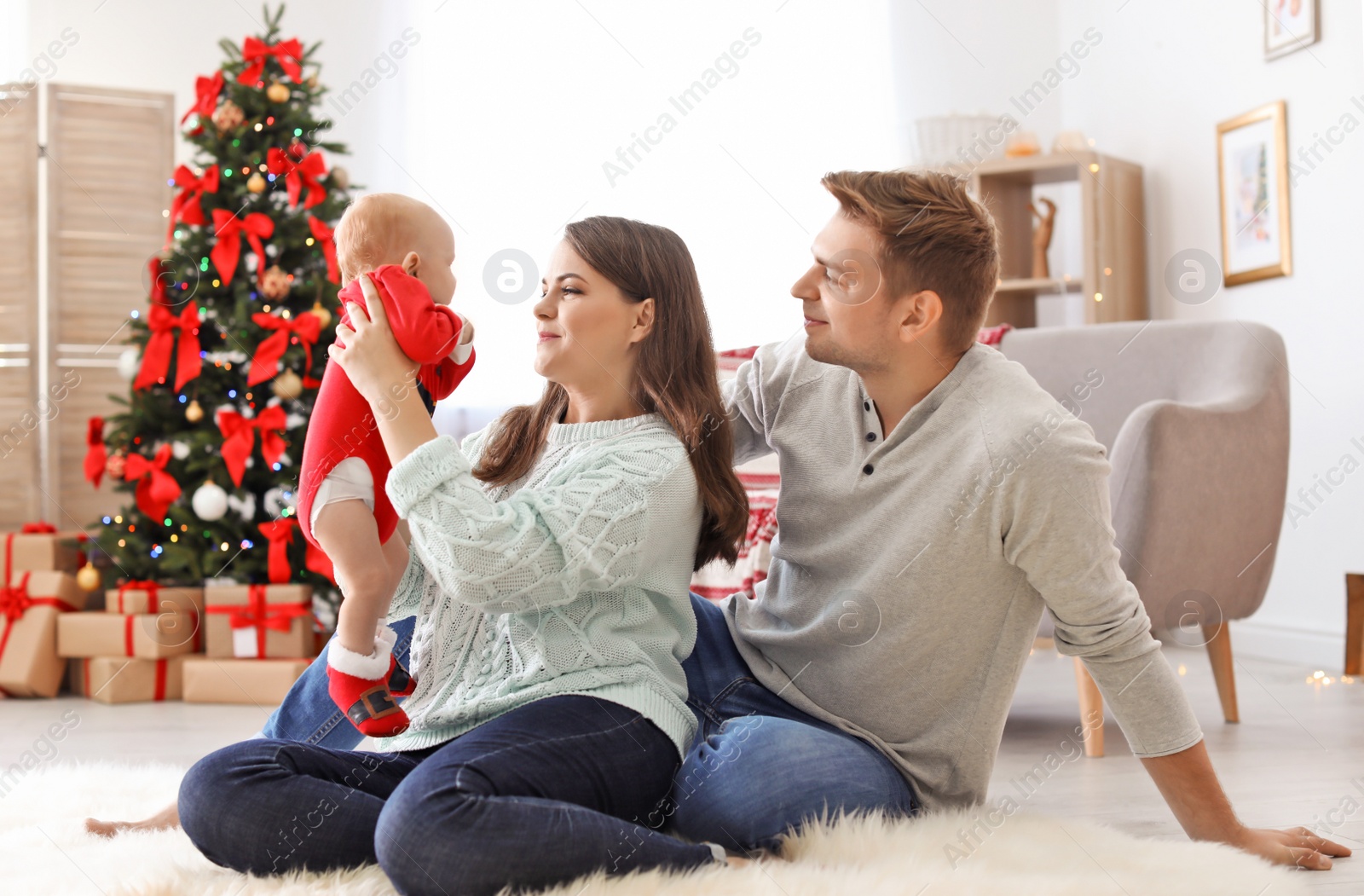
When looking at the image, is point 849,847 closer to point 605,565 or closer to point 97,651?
point 605,565

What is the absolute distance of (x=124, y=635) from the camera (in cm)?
299

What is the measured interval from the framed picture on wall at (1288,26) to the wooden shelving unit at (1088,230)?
→ 633 mm

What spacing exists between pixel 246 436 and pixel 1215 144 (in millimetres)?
3062

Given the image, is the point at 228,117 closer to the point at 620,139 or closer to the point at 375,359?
the point at 620,139

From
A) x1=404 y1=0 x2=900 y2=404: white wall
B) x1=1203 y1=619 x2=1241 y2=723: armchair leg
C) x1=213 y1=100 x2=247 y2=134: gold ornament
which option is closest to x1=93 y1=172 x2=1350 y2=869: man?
x1=1203 y1=619 x2=1241 y2=723: armchair leg

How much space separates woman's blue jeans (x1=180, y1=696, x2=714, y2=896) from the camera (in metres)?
1.10

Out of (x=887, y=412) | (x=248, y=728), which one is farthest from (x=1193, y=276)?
(x=248, y=728)

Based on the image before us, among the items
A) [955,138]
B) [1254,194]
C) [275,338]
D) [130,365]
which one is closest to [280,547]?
[275,338]

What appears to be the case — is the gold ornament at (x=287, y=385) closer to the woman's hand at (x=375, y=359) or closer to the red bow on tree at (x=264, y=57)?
the red bow on tree at (x=264, y=57)

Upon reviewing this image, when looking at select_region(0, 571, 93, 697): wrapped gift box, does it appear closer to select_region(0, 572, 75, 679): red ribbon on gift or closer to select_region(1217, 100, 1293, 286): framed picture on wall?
select_region(0, 572, 75, 679): red ribbon on gift

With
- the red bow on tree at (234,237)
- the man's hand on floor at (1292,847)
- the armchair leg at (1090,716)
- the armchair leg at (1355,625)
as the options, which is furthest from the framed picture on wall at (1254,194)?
the red bow on tree at (234,237)

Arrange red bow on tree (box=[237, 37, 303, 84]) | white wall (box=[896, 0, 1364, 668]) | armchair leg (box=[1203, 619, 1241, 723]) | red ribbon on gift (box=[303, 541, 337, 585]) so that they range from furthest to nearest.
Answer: white wall (box=[896, 0, 1364, 668]) < red bow on tree (box=[237, 37, 303, 84]) < red ribbon on gift (box=[303, 541, 337, 585]) < armchair leg (box=[1203, 619, 1241, 723])

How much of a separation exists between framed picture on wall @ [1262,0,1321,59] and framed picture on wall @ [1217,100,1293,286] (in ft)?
0.52

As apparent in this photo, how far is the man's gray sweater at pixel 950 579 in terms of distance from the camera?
1271 millimetres
